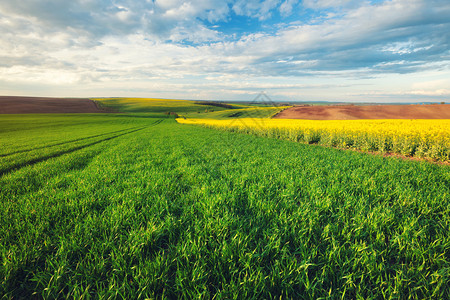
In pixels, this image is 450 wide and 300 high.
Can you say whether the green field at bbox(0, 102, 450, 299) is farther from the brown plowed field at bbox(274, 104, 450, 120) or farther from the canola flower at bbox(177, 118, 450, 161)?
the brown plowed field at bbox(274, 104, 450, 120)

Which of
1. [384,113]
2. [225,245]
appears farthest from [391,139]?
[384,113]

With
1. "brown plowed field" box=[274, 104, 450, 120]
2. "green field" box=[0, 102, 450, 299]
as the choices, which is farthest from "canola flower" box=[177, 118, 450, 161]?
"brown plowed field" box=[274, 104, 450, 120]

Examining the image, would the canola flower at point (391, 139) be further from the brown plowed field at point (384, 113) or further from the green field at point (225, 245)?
the brown plowed field at point (384, 113)

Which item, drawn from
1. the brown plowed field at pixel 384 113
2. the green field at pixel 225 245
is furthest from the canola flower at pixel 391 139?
the brown plowed field at pixel 384 113

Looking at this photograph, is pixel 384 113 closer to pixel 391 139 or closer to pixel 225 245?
pixel 391 139

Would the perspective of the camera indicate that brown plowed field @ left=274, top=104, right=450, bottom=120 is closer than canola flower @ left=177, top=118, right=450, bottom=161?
No

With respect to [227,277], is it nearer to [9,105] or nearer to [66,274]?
[66,274]

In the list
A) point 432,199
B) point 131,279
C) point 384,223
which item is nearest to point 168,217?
point 131,279

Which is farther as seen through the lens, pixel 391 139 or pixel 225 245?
pixel 391 139

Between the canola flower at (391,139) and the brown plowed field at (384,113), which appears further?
the brown plowed field at (384,113)

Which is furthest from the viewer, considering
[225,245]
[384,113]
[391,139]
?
[384,113]

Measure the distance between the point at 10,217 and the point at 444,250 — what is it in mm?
6733

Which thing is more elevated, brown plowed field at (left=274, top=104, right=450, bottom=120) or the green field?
brown plowed field at (left=274, top=104, right=450, bottom=120)

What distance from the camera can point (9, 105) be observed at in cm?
7119
